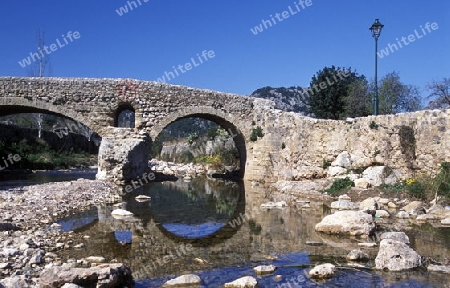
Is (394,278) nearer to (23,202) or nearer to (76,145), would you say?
(23,202)

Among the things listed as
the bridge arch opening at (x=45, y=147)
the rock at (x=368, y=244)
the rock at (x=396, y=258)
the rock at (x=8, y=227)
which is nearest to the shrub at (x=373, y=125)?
the rock at (x=368, y=244)

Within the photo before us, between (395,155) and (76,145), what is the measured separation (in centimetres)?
2656

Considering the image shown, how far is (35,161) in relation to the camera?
84.1 ft

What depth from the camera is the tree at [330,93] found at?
23.5 meters

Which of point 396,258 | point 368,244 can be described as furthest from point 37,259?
point 368,244

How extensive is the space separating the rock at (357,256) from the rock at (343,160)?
8.78 meters

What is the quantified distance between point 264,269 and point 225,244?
1.71 meters

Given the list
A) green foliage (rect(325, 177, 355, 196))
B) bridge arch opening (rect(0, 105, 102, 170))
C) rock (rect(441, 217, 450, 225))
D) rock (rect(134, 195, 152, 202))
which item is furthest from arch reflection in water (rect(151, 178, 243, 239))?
bridge arch opening (rect(0, 105, 102, 170))

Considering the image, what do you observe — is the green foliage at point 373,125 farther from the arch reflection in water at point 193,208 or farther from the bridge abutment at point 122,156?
the bridge abutment at point 122,156

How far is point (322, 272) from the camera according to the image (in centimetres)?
559

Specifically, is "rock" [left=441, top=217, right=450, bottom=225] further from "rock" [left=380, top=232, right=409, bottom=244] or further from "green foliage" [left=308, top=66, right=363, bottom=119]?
"green foliage" [left=308, top=66, right=363, bottom=119]

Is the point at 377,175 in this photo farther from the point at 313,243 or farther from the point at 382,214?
the point at 313,243

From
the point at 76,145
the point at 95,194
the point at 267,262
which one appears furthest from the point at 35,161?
the point at 267,262

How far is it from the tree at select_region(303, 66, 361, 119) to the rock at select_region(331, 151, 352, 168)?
8.18 meters
